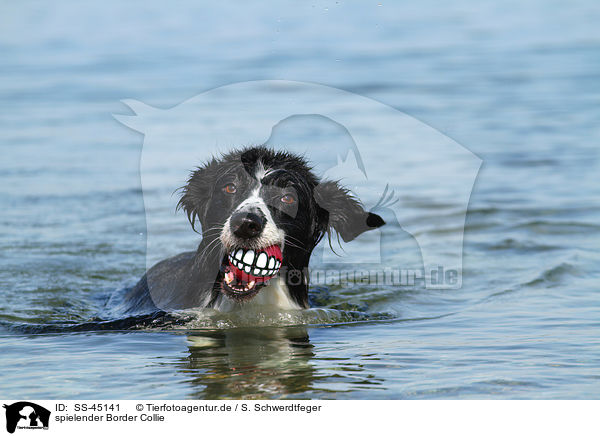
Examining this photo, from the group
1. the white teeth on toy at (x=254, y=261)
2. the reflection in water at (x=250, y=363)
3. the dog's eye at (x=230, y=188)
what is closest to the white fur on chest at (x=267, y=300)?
the reflection in water at (x=250, y=363)

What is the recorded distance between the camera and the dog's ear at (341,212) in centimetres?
700

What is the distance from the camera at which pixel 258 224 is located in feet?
19.8

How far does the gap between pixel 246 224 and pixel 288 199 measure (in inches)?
21.2

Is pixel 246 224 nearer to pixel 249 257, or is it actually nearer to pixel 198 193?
pixel 249 257

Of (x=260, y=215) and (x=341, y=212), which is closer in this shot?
(x=260, y=215)

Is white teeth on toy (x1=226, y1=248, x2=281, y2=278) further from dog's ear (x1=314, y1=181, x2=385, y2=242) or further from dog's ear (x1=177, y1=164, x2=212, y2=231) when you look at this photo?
dog's ear (x1=314, y1=181, x2=385, y2=242)

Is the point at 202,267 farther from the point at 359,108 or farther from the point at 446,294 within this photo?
the point at 359,108

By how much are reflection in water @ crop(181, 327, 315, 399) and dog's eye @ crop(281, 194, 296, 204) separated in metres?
1.01

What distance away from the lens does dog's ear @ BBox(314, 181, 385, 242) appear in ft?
23.0

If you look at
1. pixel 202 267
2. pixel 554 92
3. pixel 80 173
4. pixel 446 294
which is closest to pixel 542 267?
pixel 446 294
